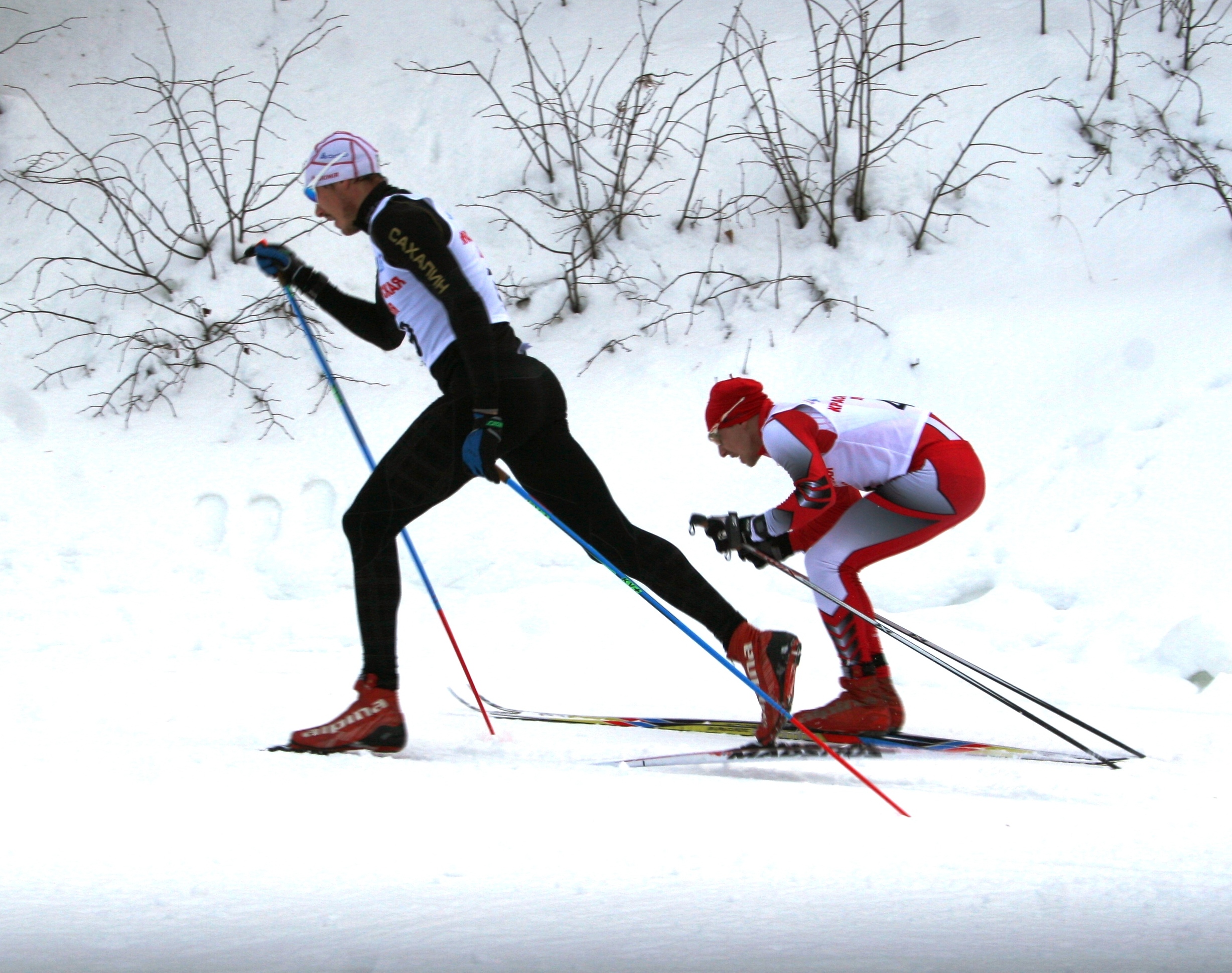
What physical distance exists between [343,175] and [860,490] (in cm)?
191

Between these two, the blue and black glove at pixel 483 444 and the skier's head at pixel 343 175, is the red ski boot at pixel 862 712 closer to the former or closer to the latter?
the blue and black glove at pixel 483 444

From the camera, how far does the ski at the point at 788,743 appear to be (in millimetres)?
3049

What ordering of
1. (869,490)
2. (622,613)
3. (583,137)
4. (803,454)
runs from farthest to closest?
(583,137) → (622,613) → (869,490) → (803,454)

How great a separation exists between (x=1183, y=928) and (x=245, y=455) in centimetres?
547

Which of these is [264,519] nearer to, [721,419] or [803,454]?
[721,419]

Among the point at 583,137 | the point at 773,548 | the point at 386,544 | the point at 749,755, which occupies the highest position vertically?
the point at 583,137

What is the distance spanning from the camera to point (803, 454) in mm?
3223

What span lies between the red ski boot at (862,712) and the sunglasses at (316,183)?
215 centimetres

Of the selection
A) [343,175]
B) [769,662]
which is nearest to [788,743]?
[769,662]

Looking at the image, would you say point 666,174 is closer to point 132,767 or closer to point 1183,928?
point 132,767

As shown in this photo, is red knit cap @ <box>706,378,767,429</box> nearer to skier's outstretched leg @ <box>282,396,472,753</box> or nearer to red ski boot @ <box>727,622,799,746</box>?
red ski boot @ <box>727,622,799,746</box>

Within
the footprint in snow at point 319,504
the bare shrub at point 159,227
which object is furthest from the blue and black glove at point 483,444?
the bare shrub at point 159,227

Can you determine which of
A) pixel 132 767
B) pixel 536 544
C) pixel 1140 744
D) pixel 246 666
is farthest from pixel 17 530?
pixel 1140 744

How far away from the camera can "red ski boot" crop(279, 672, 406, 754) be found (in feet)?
9.52
